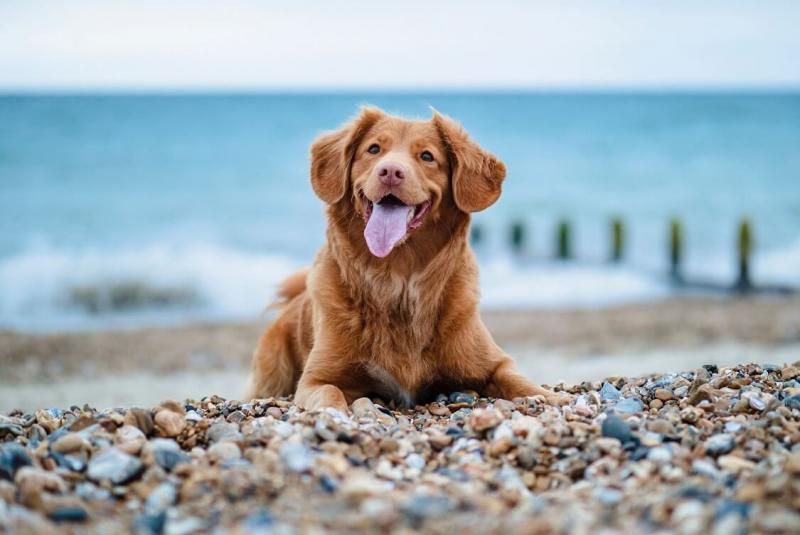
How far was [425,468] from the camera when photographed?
3.49 meters

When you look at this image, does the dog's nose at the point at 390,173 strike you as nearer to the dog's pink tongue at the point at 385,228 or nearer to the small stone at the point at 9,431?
the dog's pink tongue at the point at 385,228

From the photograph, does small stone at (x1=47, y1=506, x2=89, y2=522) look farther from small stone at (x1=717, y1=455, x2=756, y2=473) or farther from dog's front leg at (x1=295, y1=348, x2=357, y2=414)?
small stone at (x1=717, y1=455, x2=756, y2=473)

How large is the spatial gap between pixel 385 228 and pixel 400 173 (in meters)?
0.34

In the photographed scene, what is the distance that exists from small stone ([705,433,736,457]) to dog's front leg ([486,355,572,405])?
4.01ft

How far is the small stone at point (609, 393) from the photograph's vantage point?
4738 mm

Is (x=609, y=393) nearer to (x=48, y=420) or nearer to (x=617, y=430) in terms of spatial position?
(x=617, y=430)

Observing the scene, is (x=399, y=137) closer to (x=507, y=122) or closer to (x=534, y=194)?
(x=534, y=194)

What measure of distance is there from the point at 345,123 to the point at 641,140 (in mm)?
39671

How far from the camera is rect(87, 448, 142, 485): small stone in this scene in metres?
3.24

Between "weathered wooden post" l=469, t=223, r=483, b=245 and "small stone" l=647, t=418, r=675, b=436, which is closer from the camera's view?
"small stone" l=647, t=418, r=675, b=436

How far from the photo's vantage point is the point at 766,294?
15.5 metres

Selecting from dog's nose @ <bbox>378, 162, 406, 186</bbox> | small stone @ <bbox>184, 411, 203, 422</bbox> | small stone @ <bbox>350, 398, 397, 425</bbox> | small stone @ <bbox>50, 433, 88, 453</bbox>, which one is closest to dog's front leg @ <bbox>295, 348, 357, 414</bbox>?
small stone @ <bbox>350, 398, 397, 425</bbox>

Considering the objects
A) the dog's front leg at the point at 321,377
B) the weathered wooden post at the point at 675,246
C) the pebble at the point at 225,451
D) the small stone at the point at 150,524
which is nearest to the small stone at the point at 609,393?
the dog's front leg at the point at 321,377

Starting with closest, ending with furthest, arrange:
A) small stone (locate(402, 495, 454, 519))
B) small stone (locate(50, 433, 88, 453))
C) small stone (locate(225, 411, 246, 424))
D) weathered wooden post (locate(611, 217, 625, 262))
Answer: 1. small stone (locate(402, 495, 454, 519))
2. small stone (locate(50, 433, 88, 453))
3. small stone (locate(225, 411, 246, 424))
4. weathered wooden post (locate(611, 217, 625, 262))
